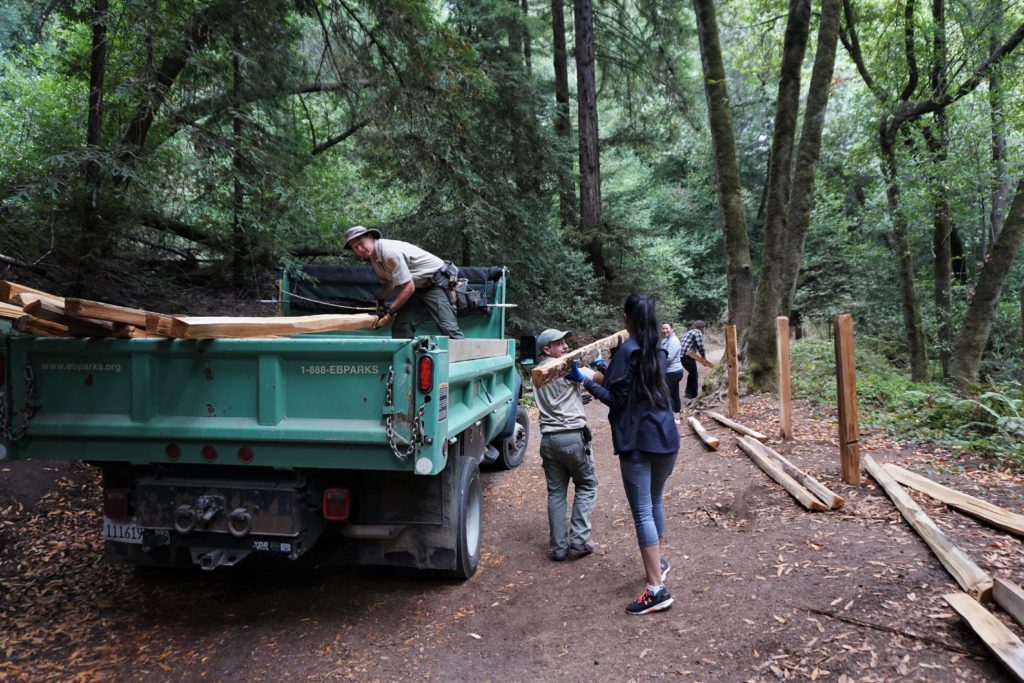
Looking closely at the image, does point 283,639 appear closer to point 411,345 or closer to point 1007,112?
point 411,345

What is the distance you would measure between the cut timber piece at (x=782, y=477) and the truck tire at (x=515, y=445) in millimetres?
2578

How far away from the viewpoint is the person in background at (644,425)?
382 centimetres

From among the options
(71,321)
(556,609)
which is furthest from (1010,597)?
(71,321)

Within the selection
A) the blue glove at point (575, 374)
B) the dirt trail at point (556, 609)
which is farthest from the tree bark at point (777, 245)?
the blue glove at point (575, 374)

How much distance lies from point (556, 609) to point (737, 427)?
4512 millimetres

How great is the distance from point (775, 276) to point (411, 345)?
27.3ft

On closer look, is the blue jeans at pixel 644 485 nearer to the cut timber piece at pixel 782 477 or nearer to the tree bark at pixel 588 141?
the cut timber piece at pixel 782 477

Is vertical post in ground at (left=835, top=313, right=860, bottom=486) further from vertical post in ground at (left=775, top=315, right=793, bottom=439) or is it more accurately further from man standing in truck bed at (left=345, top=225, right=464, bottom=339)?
man standing in truck bed at (left=345, top=225, right=464, bottom=339)

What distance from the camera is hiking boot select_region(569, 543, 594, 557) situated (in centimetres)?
483

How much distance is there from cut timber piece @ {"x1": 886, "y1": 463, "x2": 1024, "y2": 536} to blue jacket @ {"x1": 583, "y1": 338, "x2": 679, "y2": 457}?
2.11m

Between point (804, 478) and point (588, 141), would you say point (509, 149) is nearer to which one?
point (588, 141)

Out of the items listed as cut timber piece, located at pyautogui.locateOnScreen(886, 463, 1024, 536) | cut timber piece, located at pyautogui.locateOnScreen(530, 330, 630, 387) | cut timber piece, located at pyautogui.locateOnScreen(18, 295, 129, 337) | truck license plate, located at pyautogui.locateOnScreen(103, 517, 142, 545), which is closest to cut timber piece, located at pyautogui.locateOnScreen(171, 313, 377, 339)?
cut timber piece, located at pyautogui.locateOnScreen(18, 295, 129, 337)

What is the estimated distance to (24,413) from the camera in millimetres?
3727

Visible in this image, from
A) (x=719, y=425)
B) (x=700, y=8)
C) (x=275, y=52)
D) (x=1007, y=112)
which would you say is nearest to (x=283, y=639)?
(x=719, y=425)
